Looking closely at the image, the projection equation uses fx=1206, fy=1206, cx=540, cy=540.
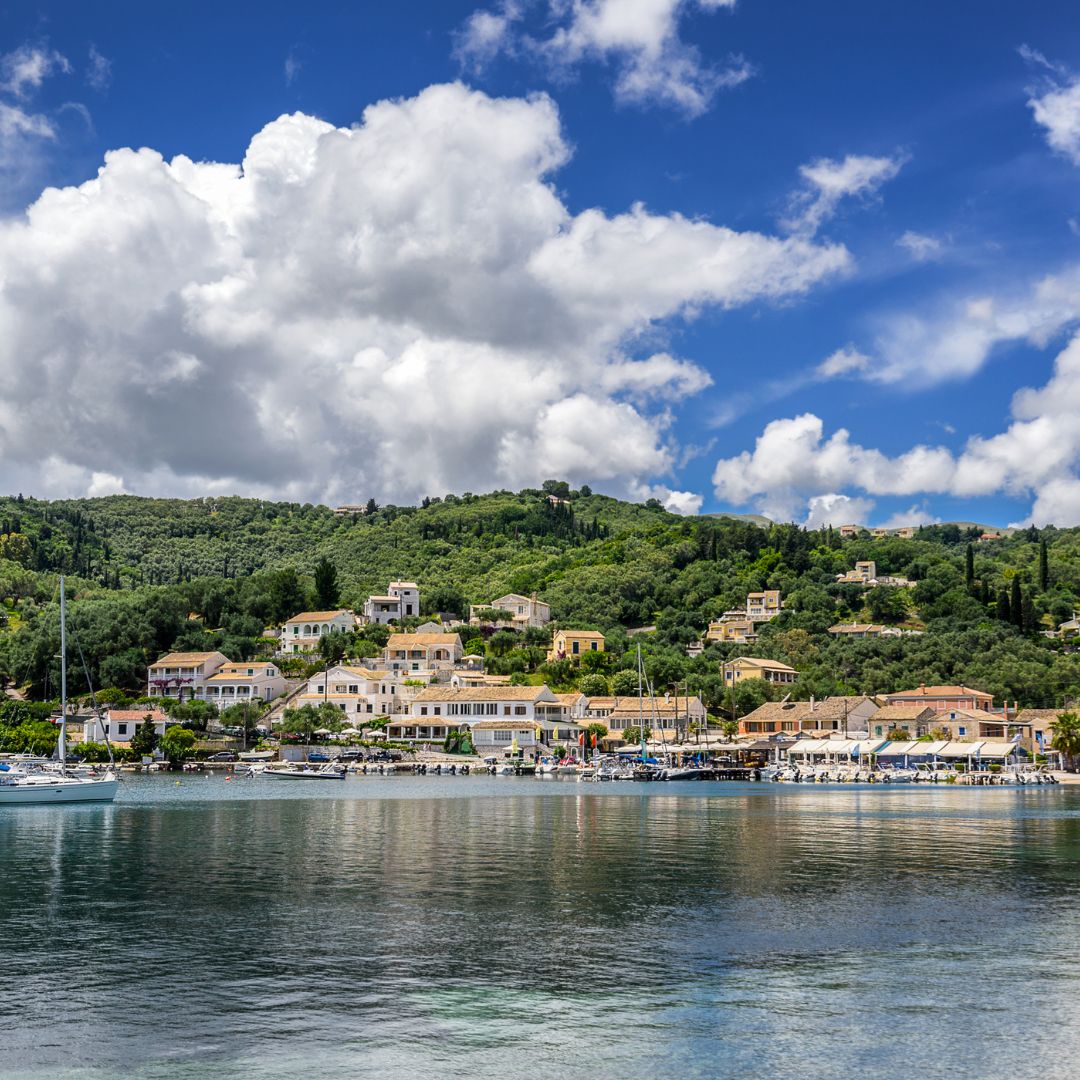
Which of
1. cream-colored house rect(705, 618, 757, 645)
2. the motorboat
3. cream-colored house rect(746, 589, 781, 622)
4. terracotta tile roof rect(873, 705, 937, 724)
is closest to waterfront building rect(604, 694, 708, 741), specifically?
terracotta tile roof rect(873, 705, 937, 724)

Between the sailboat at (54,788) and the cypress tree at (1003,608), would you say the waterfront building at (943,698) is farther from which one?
the sailboat at (54,788)

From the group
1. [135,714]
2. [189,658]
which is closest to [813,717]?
[135,714]

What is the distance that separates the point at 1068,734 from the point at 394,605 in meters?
96.8

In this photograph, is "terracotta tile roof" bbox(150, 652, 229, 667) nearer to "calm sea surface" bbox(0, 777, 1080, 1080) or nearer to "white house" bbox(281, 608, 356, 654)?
"white house" bbox(281, 608, 356, 654)

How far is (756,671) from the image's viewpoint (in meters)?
141

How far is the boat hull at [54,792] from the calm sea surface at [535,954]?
15.2 meters

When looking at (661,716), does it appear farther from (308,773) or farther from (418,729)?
(308,773)

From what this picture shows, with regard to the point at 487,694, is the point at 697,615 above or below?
above

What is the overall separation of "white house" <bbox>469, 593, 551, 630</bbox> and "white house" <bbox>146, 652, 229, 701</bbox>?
44.3 meters

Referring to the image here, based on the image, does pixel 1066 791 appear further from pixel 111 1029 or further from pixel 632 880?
pixel 111 1029

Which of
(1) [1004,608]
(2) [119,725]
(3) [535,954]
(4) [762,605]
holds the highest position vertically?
(4) [762,605]

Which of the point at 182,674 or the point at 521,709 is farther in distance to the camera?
the point at 182,674

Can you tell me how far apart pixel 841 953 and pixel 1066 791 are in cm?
7650

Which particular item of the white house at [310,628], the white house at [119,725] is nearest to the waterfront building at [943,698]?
the white house at [310,628]
